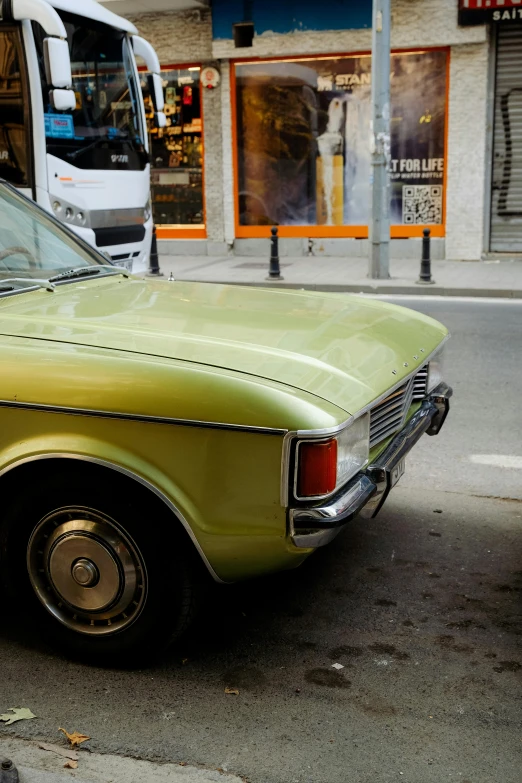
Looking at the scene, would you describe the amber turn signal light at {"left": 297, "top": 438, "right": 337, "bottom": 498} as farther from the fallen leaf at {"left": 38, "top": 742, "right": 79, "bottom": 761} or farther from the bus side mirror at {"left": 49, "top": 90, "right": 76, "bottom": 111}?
the bus side mirror at {"left": 49, "top": 90, "right": 76, "bottom": 111}

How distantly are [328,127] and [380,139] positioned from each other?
13.3ft

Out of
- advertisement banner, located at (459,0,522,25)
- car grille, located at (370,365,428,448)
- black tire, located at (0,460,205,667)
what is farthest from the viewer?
advertisement banner, located at (459,0,522,25)

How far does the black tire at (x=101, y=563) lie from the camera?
3178 millimetres

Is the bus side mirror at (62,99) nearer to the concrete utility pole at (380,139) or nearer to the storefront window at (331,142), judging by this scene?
the concrete utility pole at (380,139)

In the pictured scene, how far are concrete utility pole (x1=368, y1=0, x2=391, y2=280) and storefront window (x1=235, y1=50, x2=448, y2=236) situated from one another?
284 cm

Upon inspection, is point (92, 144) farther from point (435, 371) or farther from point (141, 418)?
point (141, 418)

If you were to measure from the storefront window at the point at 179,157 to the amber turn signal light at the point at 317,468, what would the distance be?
15.8 meters

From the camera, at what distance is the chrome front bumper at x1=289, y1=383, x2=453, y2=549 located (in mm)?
3020

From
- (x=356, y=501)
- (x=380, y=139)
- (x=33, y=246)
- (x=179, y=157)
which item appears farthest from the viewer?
(x=179, y=157)

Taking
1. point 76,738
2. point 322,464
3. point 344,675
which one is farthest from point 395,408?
point 76,738

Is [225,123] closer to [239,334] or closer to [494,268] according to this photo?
[494,268]

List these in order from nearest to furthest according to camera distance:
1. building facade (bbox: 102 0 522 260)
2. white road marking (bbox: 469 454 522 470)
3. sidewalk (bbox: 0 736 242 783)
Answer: sidewalk (bbox: 0 736 242 783) → white road marking (bbox: 469 454 522 470) → building facade (bbox: 102 0 522 260)

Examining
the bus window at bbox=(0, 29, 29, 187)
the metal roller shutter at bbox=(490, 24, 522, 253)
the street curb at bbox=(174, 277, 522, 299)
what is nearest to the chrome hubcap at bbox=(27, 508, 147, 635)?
the bus window at bbox=(0, 29, 29, 187)

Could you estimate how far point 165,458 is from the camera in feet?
10.1
